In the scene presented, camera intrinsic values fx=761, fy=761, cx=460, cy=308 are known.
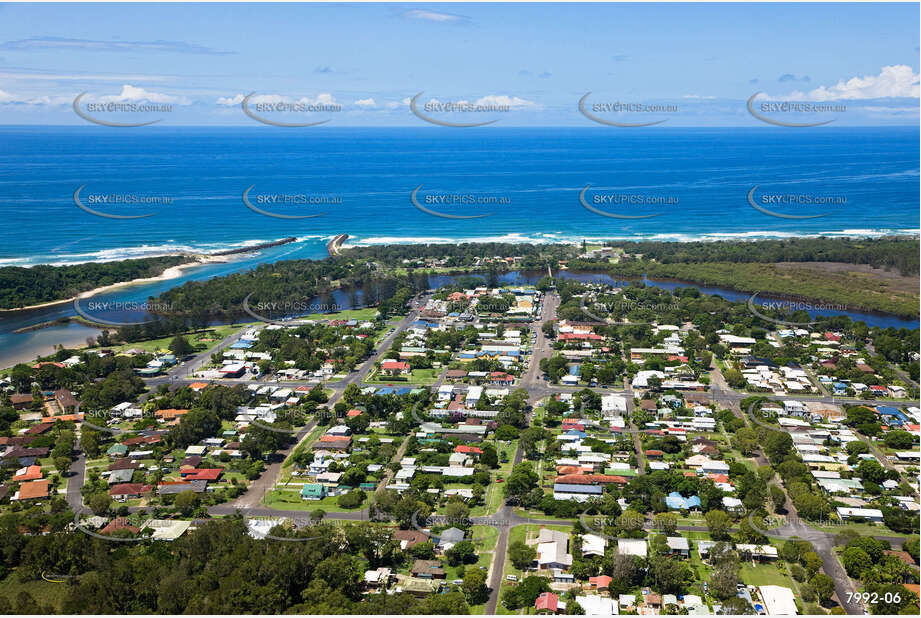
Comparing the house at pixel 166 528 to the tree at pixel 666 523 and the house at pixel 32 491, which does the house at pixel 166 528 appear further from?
the tree at pixel 666 523

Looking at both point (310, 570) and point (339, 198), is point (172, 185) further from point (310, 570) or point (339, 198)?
point (310, 570)

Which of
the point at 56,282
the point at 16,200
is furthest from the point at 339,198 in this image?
the point at 56,282

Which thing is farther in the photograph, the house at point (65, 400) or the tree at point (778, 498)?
the house at point (65, 400)

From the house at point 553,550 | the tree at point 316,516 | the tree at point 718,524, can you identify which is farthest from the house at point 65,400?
the tree at point 718,524

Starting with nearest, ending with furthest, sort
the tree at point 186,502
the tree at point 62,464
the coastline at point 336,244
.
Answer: the tree at point 186,502
the tree at point 62,464
the coastline at point 336,244

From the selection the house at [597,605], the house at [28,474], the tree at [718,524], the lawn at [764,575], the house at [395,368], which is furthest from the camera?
the house at [395,368]

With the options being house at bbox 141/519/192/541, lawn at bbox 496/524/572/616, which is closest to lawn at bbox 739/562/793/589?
lawn at bbox 496/524/572/616
